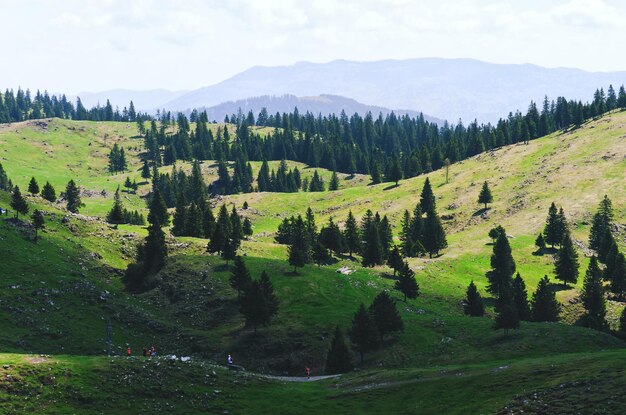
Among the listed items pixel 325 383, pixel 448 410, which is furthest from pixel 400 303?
pixel 448 410

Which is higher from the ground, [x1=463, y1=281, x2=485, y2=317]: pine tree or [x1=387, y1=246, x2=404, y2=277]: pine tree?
[x1=387, y1=246, x2=404, y2=277]: pine tree

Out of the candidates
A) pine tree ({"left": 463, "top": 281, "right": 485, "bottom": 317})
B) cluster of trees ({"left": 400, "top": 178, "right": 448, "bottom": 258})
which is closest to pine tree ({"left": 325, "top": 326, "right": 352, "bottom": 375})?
pine tree ({"left": 463, "top": 281, "right": 485, "bottom": 317})

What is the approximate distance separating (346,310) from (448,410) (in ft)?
150

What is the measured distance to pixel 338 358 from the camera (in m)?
73.5

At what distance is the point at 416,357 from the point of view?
77312 millimetres

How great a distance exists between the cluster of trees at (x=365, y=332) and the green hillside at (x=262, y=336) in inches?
→ 91.1

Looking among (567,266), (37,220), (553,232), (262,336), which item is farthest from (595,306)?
(37,220)

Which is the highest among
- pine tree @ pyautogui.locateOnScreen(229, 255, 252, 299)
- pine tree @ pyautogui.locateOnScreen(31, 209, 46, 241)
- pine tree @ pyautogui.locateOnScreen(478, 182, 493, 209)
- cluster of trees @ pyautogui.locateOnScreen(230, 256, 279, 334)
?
pine tree @ pyautogui.locateOnScreen(31, 209, 46, 241)

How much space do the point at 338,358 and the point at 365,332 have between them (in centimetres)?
621

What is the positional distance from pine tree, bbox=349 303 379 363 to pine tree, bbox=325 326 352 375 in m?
4.39

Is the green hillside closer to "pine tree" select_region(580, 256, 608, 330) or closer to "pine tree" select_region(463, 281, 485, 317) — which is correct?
"pine tree" select_region(463, 281, 485, 317)

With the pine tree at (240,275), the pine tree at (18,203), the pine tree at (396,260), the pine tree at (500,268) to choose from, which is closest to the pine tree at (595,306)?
the pine tree at (500,268)

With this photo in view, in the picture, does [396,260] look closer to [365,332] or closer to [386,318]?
[386,318]

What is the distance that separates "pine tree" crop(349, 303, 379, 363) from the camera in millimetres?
77875
